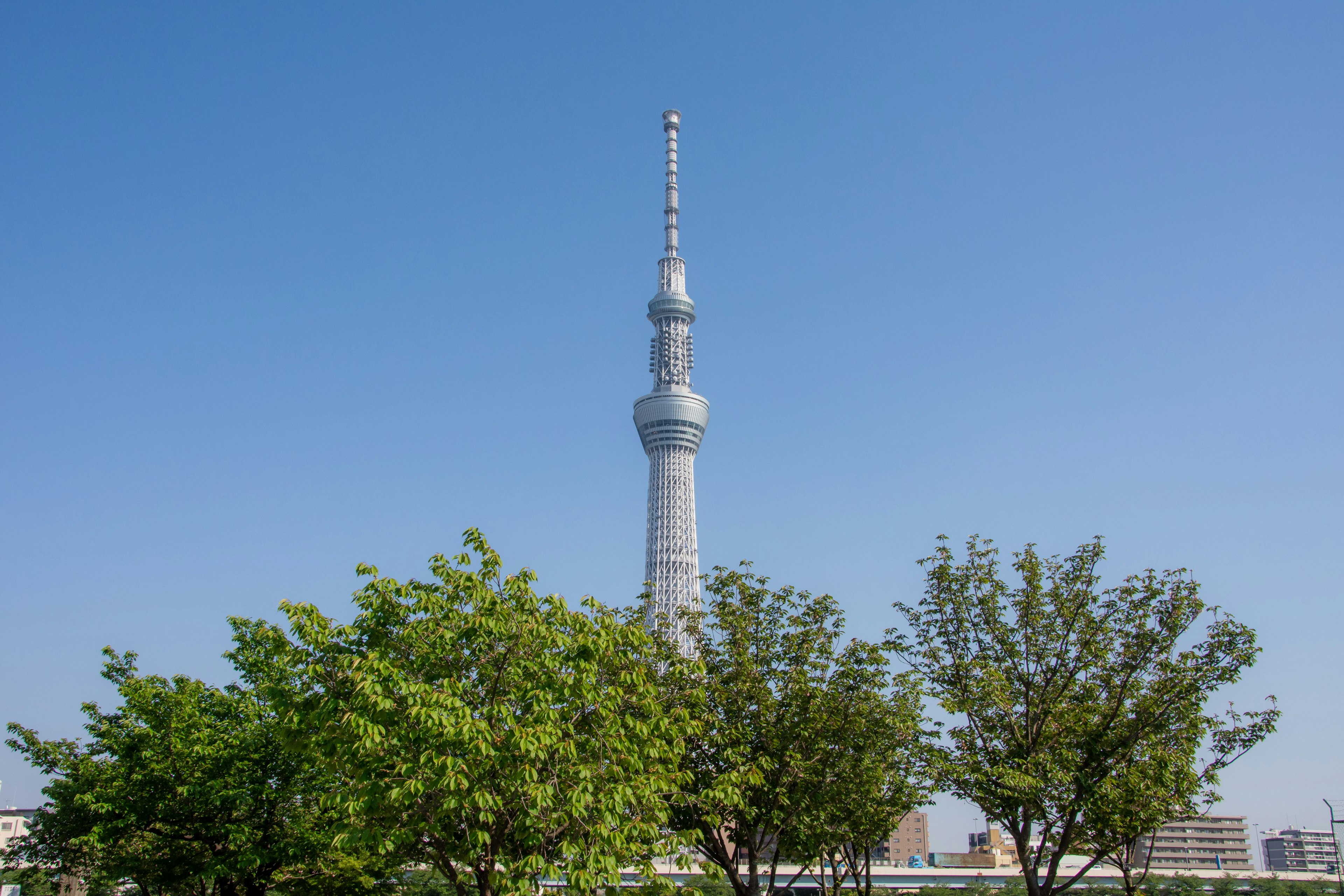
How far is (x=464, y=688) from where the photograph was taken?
17.2 metres

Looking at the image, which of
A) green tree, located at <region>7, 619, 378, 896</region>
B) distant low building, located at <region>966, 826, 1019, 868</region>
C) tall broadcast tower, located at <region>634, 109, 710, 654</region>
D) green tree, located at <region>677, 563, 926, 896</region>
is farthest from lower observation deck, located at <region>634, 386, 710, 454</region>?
green tree, located at <region>677, 563, 926, 896</region>

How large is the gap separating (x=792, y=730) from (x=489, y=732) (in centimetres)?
877

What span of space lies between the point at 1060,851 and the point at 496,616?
11.7 meters

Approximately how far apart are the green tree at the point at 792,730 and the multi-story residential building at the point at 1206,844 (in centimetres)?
17685

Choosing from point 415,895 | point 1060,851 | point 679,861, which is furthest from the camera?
point 415,895

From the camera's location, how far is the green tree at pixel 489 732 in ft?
50.0

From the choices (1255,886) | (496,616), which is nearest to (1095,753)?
(496,616)

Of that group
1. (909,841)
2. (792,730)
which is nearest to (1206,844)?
(909,841)

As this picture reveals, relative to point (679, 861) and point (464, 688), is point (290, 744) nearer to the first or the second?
point (464, 688)

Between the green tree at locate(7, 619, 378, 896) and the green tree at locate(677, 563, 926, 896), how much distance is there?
10.7 metres

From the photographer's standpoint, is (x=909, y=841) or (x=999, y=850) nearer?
(x=999, y=850)

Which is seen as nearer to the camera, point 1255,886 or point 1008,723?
point 1008,723

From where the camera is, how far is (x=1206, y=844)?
186m

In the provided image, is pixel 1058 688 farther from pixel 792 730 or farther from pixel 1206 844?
pixel 1206 844
